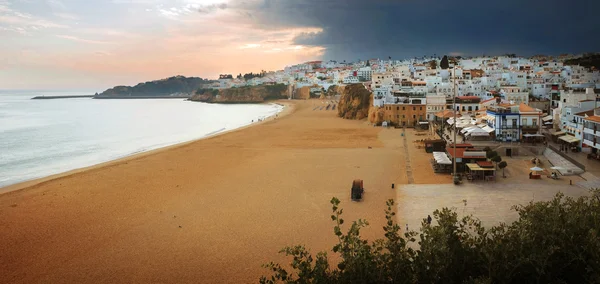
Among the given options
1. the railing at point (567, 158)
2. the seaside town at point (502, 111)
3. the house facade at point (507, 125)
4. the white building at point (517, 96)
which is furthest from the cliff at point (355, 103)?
the railing at point (567, 158)

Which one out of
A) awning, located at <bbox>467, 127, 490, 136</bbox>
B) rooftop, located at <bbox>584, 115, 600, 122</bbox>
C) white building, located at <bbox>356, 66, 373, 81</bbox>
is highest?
white building, located at <bbox>356, 66, 373, 81</bbox>

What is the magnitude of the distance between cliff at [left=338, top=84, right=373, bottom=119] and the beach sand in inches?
887

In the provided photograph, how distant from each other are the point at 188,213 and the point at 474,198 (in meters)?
→ 10.6

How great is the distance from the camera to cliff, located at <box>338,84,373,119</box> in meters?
49.5

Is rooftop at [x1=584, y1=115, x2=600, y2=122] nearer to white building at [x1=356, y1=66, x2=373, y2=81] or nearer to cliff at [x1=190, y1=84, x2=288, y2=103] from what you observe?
white building at [x1=356, y1=66, x2=373, y2=81]

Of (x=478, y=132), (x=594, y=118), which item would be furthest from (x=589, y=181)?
(x=478, y=132)

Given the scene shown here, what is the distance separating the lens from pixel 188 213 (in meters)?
15.3

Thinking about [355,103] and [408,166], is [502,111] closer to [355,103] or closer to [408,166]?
[408,166]

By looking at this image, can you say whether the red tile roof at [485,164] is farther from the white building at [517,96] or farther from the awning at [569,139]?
the white building at [517,96]

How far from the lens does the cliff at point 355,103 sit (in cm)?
4947

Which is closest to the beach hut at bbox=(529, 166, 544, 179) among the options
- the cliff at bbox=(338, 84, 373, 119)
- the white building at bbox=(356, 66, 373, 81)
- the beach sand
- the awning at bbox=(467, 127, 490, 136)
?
the beach sand

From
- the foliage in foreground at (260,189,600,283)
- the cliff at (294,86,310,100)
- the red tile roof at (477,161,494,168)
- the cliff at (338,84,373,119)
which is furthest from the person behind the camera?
the cliff at (294,86,310,100)

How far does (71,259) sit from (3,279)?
63.4 inches

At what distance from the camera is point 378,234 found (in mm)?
12508
